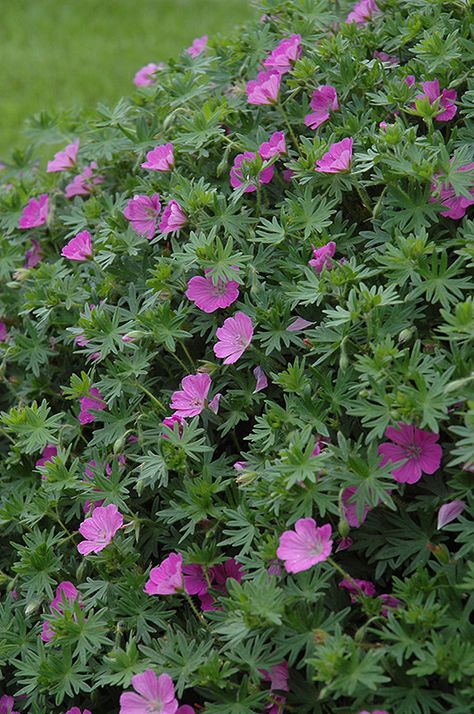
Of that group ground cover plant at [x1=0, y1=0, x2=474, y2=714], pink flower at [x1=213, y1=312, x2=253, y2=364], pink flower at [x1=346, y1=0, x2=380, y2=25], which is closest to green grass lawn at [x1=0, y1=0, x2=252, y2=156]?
pink flower at [x1=346, y1=0, x2=380, y2=25]

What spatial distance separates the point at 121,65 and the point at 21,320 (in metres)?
4.01

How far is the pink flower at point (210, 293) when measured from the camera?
6.01 ft

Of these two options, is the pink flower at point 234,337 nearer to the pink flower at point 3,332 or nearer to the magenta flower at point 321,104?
the magenta flower at point 321,104

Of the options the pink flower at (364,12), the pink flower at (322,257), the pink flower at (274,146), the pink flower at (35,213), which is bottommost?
the pink flower at (35,213)

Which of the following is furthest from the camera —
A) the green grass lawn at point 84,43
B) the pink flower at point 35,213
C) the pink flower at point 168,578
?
the green grass lawn at point 84,43

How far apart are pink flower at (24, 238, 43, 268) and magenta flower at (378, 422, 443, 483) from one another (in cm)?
125

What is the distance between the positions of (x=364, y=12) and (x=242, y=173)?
0.64 m

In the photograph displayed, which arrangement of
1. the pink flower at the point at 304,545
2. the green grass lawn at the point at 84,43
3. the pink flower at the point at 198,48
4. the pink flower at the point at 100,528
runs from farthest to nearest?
1. the green grass lawn at the point at 84,43
2. the pink flower at the point at 198,48
3. the pink flower at the point at 100,528
4. the pink flower at the point at 304,545

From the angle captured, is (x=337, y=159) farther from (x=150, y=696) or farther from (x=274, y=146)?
(x=150, y=696)

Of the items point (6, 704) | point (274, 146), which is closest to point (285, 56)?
point (274, 146)

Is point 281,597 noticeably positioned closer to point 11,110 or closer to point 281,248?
point 281,248

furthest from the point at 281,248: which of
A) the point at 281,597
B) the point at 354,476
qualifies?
the point at 281,597

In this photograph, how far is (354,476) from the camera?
1.48 m

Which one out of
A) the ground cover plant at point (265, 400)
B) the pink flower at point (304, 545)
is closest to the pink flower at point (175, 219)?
the ground cover plant at point (265, 400)
